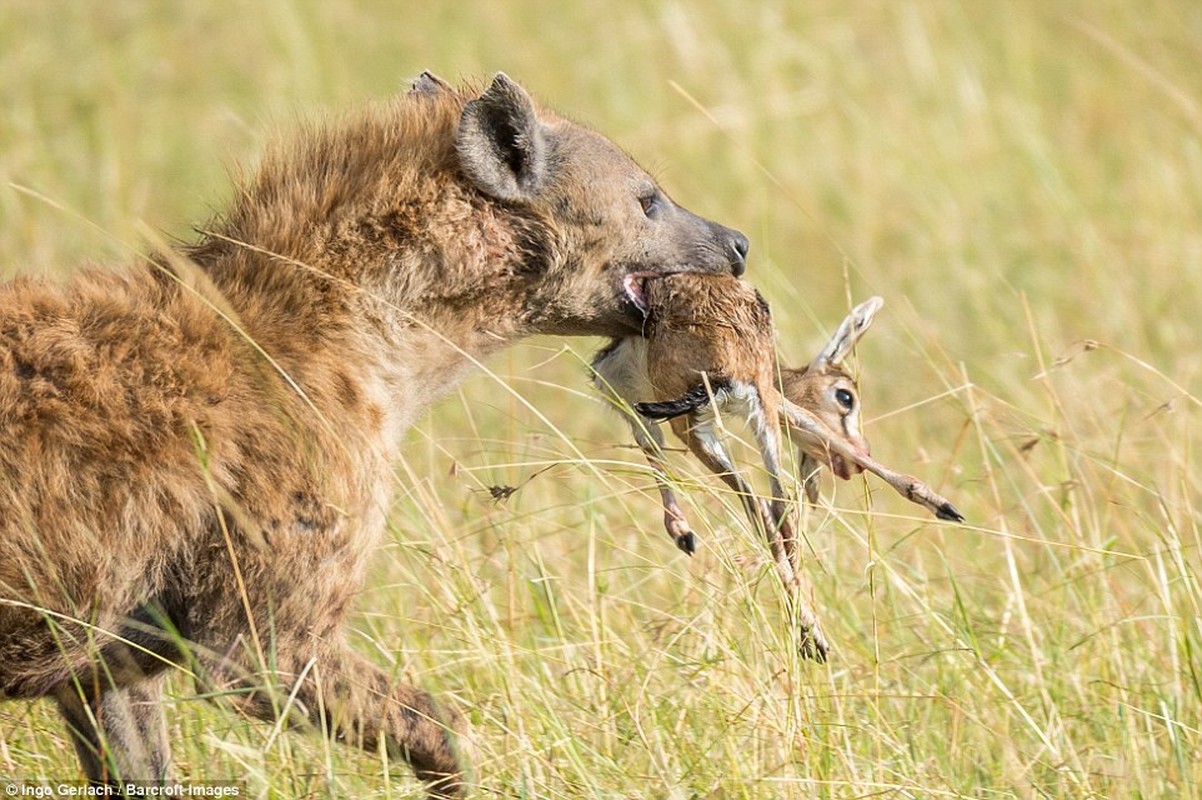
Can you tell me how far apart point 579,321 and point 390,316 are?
0.47 m

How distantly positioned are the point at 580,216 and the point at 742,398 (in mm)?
633

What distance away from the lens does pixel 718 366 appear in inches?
154

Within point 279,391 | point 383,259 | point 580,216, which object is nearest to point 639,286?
point 580,216

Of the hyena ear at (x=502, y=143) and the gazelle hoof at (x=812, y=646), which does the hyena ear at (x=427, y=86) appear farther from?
the gazelle hoof at (x=812, y=646)

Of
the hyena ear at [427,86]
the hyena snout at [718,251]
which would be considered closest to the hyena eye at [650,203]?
the hyena snout at [718,251]

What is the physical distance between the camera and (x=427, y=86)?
4.63 m

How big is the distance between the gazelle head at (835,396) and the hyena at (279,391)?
425mm

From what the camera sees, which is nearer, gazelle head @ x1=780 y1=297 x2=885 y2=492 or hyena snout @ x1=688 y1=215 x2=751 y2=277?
gazelle head @ x1=780 y1=297 x2=885 y2=492

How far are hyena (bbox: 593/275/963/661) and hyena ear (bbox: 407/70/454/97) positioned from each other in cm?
72

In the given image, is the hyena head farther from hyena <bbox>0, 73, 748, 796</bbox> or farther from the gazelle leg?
the gazelle leg

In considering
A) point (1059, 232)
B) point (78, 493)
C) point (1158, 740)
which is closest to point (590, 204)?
point (78, 493)

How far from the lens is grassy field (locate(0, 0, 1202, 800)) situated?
3947 millimetres

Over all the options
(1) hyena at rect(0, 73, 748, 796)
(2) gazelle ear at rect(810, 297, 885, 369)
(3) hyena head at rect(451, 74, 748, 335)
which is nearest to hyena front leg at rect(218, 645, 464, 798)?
(1) hyena at rect(0, 73, 748, 796)

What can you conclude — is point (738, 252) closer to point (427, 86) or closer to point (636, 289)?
point (636, 289)
